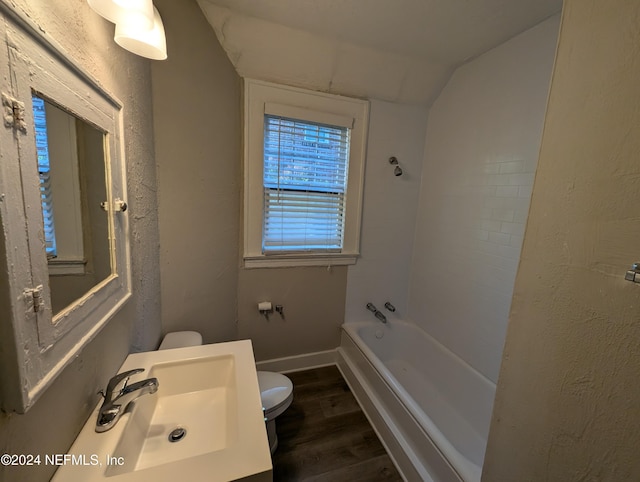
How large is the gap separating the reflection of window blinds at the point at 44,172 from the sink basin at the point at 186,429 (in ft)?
1.74

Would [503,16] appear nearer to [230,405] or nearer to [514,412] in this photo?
[514,412]

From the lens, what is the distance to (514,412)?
2.34ft

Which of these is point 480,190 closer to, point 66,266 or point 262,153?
point 262,153

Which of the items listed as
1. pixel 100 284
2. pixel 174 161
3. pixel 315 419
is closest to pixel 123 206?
pixel 100 284

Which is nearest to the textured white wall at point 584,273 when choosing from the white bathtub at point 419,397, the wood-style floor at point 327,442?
the white bathtub at point 419,397

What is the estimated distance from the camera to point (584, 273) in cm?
56

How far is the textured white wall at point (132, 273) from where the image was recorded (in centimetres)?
52

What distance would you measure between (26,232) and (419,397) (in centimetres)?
231

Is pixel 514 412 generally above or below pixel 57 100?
below

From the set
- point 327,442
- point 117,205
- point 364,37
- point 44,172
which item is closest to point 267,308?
point 327,442

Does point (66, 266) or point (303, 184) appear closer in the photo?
point (66, 266)

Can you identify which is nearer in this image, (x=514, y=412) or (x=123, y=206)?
(x=514, y=412)

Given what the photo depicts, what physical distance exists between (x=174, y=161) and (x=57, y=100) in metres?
0.91

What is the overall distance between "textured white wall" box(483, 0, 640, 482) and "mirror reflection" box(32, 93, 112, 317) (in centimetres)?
116
